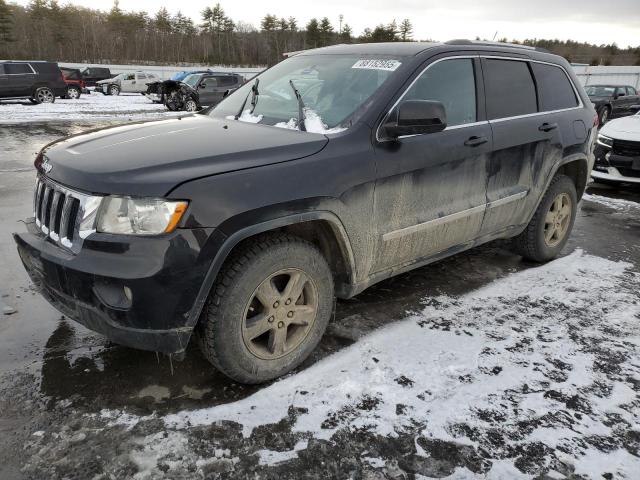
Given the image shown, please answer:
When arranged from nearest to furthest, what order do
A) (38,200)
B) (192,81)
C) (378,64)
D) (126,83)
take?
(38,200) < (378,64) < (192,81) < (126,83)

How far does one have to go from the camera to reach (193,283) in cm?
222

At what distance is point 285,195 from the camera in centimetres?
241

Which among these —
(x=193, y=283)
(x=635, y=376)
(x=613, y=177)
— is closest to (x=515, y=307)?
(x=635, y=376)

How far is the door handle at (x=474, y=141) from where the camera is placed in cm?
330

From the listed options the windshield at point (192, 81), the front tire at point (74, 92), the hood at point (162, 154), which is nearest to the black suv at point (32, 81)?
the front tire at point (74, 92)

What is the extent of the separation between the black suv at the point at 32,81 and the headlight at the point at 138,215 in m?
21.3

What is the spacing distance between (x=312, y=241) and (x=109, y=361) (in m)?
1.37

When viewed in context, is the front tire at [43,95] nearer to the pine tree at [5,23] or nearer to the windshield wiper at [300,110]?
the windshield wiper at [300,110]

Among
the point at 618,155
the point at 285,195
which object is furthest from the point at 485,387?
the point at 618,155

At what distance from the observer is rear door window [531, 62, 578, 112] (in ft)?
13.5

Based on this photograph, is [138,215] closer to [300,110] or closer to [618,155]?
[300,110]

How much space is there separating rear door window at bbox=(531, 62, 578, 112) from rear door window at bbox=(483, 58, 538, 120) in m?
0.12

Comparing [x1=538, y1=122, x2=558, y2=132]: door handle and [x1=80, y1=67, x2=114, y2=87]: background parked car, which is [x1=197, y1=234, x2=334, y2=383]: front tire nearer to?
[x1=538, y1=122, x2=558, y2=132]: door handle

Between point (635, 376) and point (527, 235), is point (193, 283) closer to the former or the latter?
point (635, 376)
